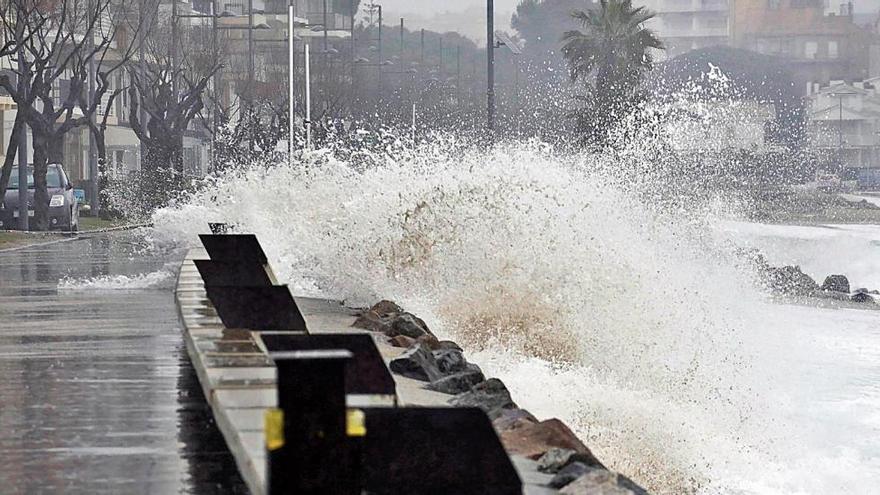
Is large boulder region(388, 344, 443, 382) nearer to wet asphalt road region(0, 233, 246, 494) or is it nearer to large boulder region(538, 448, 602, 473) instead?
wet asphalt road region(0, 233, 246, 494)

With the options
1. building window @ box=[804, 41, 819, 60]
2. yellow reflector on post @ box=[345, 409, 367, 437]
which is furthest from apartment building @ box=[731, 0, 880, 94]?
yellow reflector on post @ box=[345, 409, 367, 437]

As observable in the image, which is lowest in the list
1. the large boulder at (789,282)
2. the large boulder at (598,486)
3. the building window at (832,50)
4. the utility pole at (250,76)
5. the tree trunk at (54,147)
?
the large boulder at (789,282)

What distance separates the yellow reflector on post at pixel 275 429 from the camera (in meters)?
4.60

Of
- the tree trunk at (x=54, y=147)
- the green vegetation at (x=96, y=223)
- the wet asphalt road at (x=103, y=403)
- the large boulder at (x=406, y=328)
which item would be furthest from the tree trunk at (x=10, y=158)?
the large boulder at (x=406, y=328)

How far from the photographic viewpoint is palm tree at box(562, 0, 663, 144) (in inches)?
2579

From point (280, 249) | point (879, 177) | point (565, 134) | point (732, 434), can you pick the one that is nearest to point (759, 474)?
point (732, 434)

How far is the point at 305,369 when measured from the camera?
4.57 m

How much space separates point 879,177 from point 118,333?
122628mm

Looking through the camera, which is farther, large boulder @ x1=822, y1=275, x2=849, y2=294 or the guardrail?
large boulder @ x1=822, y1=275, x2=849, y2=294

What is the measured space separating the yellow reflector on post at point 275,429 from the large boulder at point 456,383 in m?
6.74

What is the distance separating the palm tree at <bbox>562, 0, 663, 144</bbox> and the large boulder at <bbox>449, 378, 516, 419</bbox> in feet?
174

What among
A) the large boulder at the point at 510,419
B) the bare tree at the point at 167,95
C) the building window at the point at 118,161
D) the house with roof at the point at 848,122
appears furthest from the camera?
the house with roof at the point at 848,122

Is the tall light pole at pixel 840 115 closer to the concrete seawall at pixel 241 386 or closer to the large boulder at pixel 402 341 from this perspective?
the large boulder at pixel 402 341

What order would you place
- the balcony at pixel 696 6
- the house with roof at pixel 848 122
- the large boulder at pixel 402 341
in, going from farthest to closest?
the balcony at pixel 696 6
the house with roof at pixel 848 122
the large boulder at pixel 402 341
